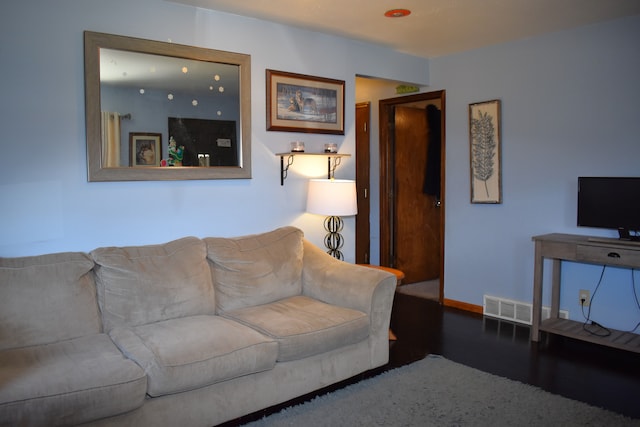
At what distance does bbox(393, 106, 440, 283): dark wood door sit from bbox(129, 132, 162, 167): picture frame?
117 inches

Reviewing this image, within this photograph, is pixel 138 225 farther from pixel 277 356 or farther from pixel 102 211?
pixel 277 356

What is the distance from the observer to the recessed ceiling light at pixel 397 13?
3.40m

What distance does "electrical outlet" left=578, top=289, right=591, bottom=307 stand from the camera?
3927 millimetres

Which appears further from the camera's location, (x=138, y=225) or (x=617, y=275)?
(x=617, y=275)

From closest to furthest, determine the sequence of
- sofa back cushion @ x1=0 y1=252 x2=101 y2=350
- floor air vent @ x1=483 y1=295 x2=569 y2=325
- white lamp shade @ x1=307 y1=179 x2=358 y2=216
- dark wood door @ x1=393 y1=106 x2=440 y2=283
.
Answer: sofa back cushion @ x1=0 y1=252 x2=101 y2=350
white lamp shade @ x1=307 y1=179 x2=358 y2=216
floor air vent @ x1=483 y1=295 x2=569 y2=325
dark wood door @ x1=393 y1=106 x2=440 y2=283

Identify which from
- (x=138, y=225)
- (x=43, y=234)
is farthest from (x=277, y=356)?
(x=43, y=234)

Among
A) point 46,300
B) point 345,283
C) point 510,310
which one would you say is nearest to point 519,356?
point 510,310

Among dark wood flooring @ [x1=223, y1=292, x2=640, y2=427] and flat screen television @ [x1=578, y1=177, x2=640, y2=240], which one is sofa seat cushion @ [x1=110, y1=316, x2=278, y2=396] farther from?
flat screen television @ [x1=578, y1=177, x2=640, y2=240]

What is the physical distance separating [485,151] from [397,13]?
5.21 feet

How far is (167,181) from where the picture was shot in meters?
3.23

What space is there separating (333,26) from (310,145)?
0.88 m

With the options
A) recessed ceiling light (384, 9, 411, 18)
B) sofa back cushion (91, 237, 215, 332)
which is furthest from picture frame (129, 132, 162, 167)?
recessed ceiling light (384, 9, 411, 18)

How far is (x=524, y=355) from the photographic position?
11.6 ft

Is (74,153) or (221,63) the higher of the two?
(221,63)
